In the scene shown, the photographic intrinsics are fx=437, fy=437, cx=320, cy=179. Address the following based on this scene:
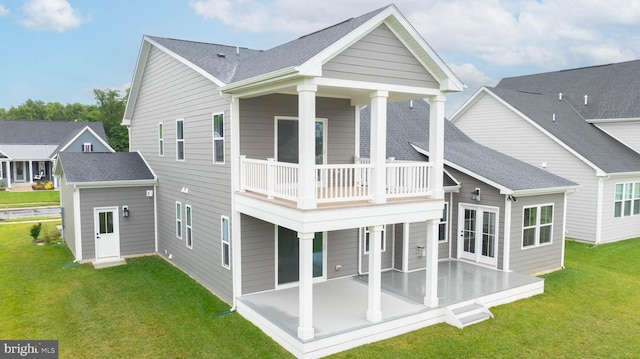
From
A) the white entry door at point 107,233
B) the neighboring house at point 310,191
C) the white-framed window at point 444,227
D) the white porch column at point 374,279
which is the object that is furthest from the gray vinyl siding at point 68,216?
the white-framed window at point 444,227

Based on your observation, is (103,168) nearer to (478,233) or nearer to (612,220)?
(478,233)

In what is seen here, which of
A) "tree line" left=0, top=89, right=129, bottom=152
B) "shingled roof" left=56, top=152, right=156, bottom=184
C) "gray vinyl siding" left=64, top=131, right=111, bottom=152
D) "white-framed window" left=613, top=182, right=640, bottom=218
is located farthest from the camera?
"tree line" left=0, top=89, right=129, bottom=152

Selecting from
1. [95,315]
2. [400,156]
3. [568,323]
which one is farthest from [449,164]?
[95,315]

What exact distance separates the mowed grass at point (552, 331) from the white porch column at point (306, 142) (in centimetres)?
307

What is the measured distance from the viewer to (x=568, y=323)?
9891 millimetres

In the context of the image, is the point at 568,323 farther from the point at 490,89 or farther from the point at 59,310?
the point at 490,89

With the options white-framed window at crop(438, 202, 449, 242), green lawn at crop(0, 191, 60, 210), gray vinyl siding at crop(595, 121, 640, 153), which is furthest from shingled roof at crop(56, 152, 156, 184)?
gray vinyl siding at crop(595, 121, 640, 153)

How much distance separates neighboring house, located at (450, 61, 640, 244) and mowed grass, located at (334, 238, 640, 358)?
19.5 ft

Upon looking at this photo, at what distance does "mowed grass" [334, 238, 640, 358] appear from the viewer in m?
8.48

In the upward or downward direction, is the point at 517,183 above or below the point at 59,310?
above

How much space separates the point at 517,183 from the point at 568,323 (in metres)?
4.59

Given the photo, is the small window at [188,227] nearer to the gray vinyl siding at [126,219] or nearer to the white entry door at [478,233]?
the gray vinyl siding at [126,219]

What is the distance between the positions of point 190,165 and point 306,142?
621 cm

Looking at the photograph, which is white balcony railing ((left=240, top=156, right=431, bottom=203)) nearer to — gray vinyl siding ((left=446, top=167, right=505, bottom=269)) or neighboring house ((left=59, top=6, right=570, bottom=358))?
neighboring house ((left=59, top=6, right=570, bottom=358))
